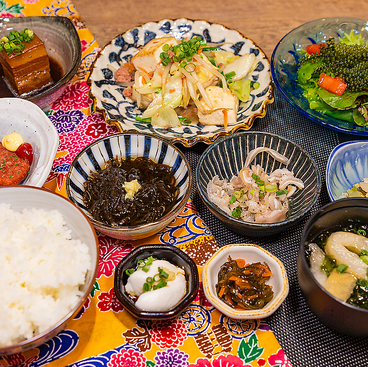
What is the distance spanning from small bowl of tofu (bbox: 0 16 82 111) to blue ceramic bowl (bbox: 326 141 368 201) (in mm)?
1891

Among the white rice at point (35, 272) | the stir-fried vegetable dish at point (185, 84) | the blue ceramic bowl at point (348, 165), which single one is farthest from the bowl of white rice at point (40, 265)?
the blue ceramic bowl at point (348, 165)

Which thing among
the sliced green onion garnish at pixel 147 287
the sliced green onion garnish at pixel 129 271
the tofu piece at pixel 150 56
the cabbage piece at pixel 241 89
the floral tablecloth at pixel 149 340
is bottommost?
the floral tablecloth at pixel 149 340

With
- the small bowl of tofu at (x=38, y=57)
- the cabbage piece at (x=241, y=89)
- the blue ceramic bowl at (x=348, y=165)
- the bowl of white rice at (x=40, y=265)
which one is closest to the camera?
the bowl of white rice at (x=40, y=265)

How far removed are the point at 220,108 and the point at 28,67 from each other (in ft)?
4.71

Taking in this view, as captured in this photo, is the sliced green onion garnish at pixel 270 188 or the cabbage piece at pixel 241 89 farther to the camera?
the cabbage piece at pixel 241 89

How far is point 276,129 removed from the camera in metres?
2.70

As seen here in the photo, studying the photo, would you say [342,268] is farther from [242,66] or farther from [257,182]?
[242,66]

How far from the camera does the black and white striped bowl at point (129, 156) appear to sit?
1952mm

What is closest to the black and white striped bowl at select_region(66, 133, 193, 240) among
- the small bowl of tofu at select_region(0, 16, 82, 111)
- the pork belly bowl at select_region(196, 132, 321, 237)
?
the pork belly bowl at select_region(196, 132, 321, 237)

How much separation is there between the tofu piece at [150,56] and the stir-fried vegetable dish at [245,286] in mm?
1744

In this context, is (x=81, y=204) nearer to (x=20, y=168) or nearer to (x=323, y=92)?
(x=20, y=168)

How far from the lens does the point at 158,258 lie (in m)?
1.84

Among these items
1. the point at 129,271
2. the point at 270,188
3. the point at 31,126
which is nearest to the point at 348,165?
the point at 270,188

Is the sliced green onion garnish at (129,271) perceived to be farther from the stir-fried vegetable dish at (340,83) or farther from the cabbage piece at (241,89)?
the stir-fried vegetable dish at (340,83)
